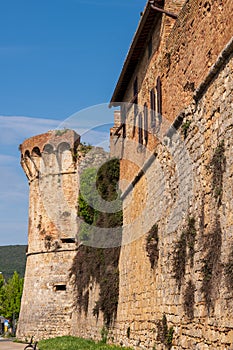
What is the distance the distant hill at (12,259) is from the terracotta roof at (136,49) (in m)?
71.8

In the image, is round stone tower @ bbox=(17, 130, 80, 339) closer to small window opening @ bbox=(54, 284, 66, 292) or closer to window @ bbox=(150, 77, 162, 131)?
small window opening @ bbox=(54, 284, 66, 292)

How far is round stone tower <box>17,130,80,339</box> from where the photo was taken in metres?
27.9

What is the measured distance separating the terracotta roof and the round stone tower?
31.5 ft

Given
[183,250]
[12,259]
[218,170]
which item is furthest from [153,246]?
[12,259]

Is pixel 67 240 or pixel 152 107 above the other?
pixel 152 107

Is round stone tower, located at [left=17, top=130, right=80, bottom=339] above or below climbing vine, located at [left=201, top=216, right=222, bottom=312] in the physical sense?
above

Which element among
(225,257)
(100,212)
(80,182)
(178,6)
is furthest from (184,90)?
(80,182)

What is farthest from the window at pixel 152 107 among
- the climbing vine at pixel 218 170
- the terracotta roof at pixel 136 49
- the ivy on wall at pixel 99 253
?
the climbing vine at pixel 218 170

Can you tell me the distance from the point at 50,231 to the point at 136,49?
14.5 meters

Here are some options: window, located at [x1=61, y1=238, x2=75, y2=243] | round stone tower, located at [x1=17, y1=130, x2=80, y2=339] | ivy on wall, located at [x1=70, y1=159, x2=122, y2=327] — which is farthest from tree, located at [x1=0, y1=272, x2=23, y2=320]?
ivy on wall, located at [x1=70, y1=159, x2=122, y2=327]

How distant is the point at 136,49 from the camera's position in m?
15.7

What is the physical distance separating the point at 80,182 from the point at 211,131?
18415 mm

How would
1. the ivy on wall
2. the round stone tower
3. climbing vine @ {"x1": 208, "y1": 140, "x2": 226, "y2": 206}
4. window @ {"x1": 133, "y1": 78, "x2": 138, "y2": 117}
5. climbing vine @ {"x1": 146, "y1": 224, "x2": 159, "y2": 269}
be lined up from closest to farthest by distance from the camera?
1. climbing vine @ {"x1": 208, "y1": 140, "x2": 226, "y2": 206}
2. climbing vine @ {"x1": 146, "y1": 224, "x2": 159, "y2": 269}
3. window @ {"x1": 133, "y1": 78, "x2": 138, "y2": 117}
4. the ivy on wall
5. the round stone tower

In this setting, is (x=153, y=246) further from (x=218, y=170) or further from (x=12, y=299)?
(x=12, y=299)
